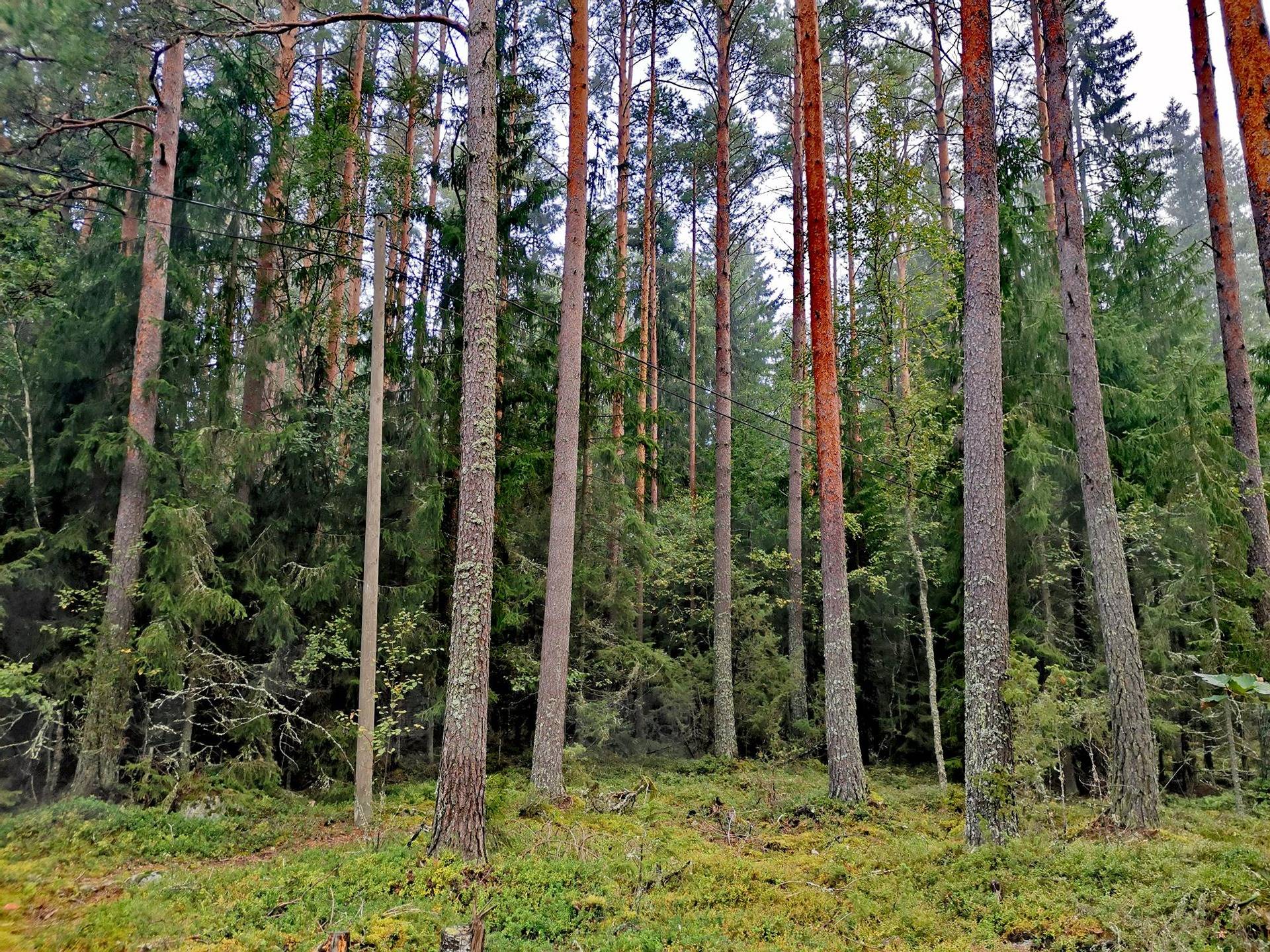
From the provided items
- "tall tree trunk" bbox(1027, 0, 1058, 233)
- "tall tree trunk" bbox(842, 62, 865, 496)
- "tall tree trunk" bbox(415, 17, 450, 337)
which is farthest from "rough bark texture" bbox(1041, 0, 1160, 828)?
"tall tree trunk" bbox(415, 17, 450, 337)

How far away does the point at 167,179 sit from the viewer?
32.7 ft

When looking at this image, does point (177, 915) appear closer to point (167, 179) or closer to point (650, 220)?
point (167, 179)

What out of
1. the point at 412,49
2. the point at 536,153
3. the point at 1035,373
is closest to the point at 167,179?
the point at 536,153

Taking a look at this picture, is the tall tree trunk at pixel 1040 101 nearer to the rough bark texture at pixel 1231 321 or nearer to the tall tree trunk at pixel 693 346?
the rough bark texture at pixel 1231 321

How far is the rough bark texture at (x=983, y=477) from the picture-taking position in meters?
6.66

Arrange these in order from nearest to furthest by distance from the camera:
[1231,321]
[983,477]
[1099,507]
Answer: [983,477] → [1099,507] → [1231,321]

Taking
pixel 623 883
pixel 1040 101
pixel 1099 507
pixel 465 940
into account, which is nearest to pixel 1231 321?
pixel 1099 507

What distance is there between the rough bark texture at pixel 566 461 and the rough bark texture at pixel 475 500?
295 centimetres

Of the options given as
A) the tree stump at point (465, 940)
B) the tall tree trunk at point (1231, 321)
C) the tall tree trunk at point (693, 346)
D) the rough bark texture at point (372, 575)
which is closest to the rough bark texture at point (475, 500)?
the tree stump at point (465, 940)

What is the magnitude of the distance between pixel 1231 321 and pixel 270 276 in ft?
48.6

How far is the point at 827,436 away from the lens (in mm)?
10641

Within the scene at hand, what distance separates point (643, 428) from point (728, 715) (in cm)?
670

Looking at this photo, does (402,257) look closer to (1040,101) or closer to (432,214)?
(432,214)

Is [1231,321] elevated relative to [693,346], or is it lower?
lower
